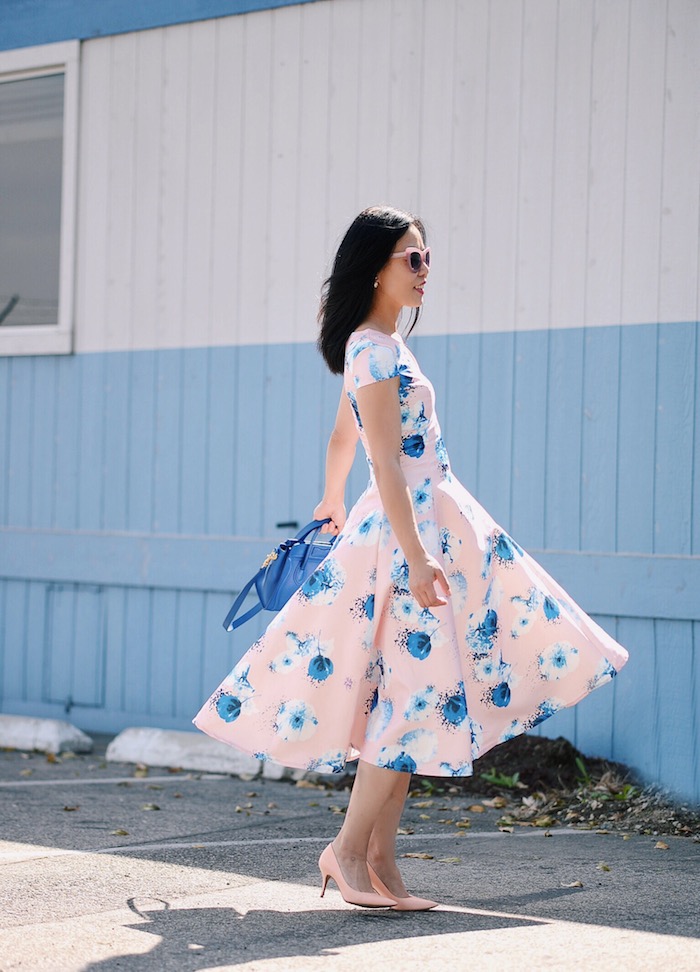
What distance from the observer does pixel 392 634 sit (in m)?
4.10

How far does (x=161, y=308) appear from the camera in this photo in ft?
26.9

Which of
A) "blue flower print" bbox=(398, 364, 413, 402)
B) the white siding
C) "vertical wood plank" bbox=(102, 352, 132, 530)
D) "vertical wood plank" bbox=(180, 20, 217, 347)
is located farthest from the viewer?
"vertical wood plank" bbox=(102, 352, 132, 530)

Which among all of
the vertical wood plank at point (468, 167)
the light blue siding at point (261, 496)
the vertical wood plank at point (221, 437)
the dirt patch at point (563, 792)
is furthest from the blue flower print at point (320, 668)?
the vertical wood plank at point (221, 437)

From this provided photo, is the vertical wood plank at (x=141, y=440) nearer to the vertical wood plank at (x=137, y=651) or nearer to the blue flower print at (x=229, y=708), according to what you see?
the vertical wood plank at (x=137, y=651)

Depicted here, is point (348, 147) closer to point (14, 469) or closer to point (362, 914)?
point (14, 469)

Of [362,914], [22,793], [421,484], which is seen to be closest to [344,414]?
[421,484]

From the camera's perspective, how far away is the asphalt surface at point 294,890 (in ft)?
12.2

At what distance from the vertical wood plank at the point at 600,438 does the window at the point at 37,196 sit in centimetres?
326

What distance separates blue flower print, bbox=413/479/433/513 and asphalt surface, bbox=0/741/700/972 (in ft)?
3.73

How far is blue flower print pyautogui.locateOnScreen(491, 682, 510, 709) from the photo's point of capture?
4.20m

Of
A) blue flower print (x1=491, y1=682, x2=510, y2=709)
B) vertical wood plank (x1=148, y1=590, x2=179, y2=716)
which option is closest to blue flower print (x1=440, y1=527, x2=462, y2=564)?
blue flower print (x1=491, y1=682, x2=510, y2=709)

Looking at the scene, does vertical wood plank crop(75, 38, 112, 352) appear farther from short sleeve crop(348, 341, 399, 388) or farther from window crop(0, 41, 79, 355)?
short sleeve crop(348, 341, 399, 388)

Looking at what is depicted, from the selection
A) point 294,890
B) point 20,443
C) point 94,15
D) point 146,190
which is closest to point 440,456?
point 294,890

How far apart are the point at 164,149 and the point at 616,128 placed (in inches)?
108
